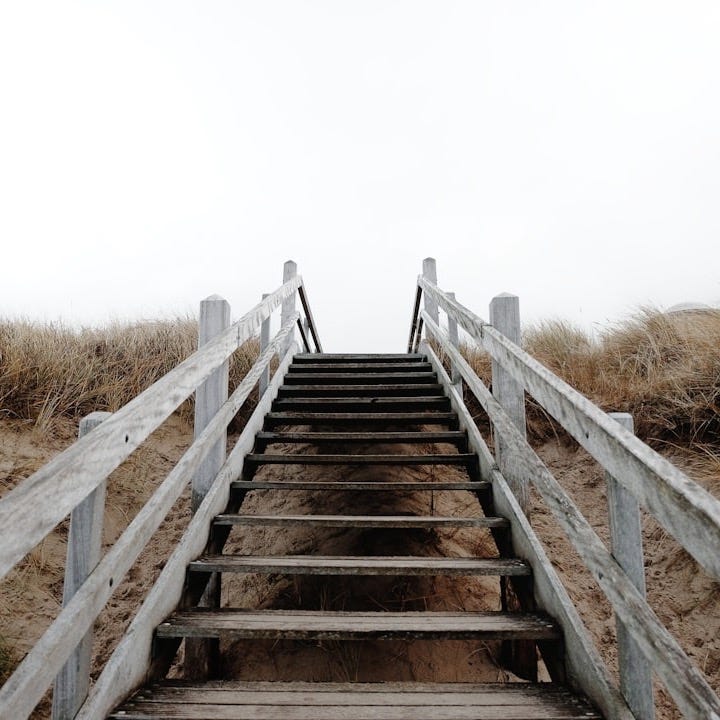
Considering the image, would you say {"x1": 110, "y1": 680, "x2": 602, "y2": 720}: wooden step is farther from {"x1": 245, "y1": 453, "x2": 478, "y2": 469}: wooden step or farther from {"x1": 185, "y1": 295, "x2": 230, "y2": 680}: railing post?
{"x1": 245, "y1": 453, "x2": 478, "y2": 469}: wooden step

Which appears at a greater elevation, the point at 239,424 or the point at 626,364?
the point at 626,364

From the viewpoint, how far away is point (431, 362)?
4945 millimetres

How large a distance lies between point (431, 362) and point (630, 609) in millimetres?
3675

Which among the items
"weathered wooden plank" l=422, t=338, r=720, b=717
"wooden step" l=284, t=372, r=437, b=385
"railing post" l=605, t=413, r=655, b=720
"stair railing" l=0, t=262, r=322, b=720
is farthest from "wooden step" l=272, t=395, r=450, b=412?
"railing post" l=605, t=413, r=655, b=720

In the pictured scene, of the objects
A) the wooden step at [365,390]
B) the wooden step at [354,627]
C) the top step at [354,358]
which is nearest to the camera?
the wooden step at [354,627]

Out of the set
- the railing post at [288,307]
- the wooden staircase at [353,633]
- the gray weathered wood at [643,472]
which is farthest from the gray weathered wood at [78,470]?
the railing post at [288,307]

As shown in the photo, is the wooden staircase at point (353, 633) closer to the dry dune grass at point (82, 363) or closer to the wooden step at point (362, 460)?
the wooden step at point (362, 460)

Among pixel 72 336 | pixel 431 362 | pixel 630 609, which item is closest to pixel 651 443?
pixel 431 362

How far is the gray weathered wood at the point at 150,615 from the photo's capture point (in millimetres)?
1420

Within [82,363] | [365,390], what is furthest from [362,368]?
[82,363]

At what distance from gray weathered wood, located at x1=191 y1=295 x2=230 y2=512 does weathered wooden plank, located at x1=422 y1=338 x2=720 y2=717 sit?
4.97ft

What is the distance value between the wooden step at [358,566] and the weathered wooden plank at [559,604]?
4.1 inches

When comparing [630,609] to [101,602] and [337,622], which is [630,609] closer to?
[337,622]

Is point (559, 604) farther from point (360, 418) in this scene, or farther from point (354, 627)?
point (360, 418)
